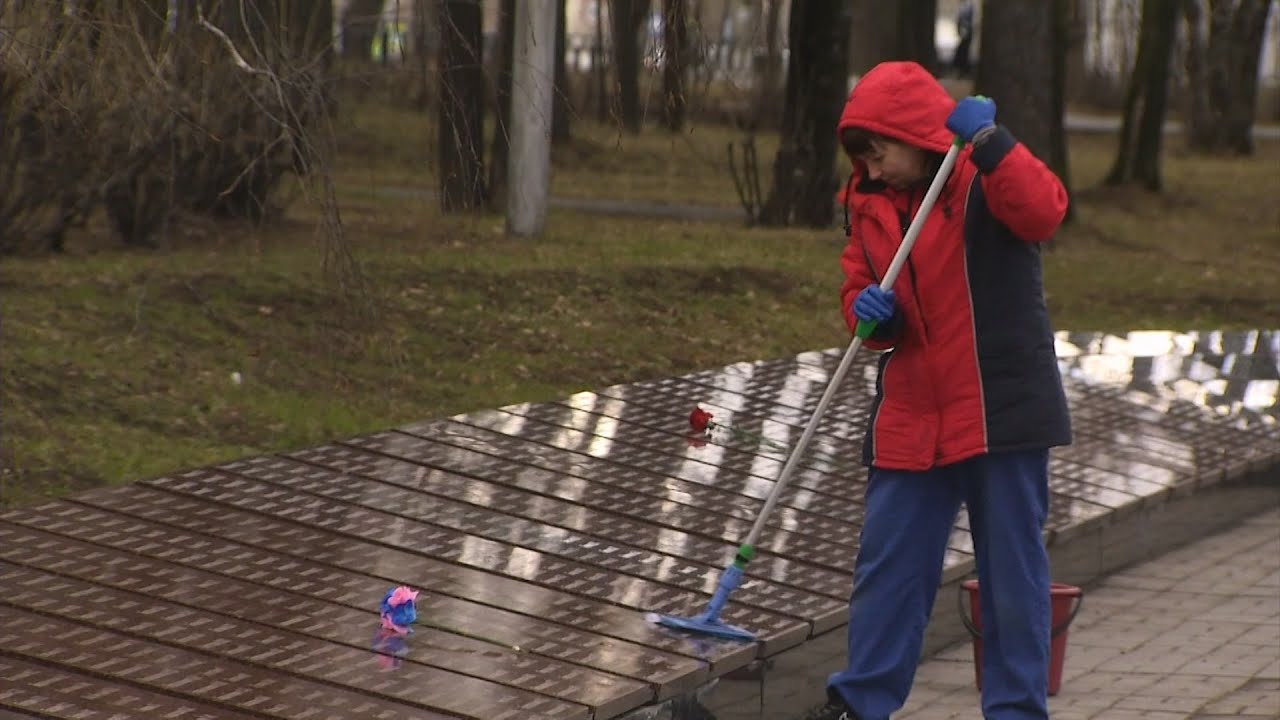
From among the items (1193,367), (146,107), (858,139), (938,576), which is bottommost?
(1193,367)

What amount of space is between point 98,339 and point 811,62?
8032 millimetres

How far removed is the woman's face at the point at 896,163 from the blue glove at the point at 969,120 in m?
0.15

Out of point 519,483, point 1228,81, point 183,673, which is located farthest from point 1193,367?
point 1228,81

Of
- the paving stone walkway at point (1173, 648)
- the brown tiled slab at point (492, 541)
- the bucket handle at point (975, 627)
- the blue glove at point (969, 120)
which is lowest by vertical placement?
the paving stone walkway at point (1173, 648)

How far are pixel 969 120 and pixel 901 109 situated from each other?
16cm

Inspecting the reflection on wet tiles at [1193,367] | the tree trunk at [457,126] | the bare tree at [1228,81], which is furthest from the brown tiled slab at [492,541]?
the bare tree at [1228,81]

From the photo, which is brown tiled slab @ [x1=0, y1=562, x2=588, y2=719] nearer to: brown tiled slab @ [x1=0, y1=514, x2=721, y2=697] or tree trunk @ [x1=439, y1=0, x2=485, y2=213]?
brown tiled slab @ [x1=0, y1=514, x2=721, y2=697]

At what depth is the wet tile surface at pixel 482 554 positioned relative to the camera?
4.43 metres

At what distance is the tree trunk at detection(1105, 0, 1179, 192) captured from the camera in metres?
21.3

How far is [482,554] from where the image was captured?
559 cm

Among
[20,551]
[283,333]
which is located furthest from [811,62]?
[20,551]

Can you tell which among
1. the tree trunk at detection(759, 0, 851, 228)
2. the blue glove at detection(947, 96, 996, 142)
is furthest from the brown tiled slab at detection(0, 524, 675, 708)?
the tree trunk at detection(759, 0, 851, 228)

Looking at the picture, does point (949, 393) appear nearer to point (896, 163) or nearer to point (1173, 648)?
point (896, 163)

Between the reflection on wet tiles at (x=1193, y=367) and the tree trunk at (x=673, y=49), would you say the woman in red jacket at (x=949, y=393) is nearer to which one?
the tree trunk at (x=673, y=49)
